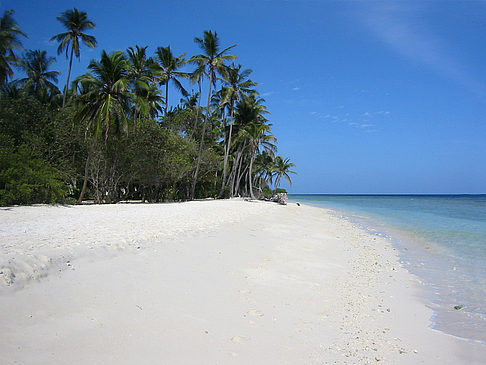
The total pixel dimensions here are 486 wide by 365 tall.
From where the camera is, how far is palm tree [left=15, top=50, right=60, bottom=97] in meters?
29.2

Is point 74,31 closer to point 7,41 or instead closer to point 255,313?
point 7,41

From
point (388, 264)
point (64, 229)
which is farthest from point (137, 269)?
point (388, 264)

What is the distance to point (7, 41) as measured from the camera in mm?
17797

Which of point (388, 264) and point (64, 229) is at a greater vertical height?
point (64, 229)

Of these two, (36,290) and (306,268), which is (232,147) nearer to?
(306,268)

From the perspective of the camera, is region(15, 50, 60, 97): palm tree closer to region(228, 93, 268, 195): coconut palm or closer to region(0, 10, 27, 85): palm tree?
region(0, 10, 27, 85): palm tree

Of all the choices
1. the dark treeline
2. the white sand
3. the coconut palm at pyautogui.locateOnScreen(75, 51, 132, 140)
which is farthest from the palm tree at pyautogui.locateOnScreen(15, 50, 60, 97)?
the white sand

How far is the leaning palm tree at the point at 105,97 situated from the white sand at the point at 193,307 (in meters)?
10.8

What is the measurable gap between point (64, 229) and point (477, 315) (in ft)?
25.5

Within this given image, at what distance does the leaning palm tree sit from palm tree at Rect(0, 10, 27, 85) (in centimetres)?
583

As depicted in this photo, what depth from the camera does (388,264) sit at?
685cm

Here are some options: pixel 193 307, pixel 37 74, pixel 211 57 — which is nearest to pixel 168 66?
pixel 211 57

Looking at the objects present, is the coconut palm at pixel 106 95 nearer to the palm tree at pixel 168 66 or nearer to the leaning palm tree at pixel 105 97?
the leaning palm tree at pixel 105 97

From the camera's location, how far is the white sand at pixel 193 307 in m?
2.56
